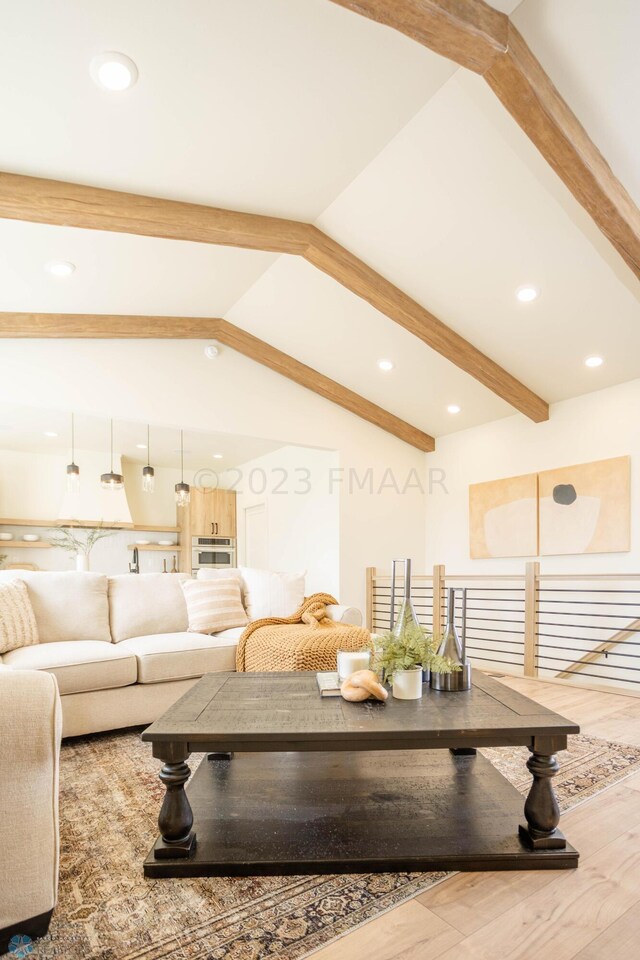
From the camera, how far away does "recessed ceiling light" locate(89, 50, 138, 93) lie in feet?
7.00

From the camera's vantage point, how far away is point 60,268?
364 cm

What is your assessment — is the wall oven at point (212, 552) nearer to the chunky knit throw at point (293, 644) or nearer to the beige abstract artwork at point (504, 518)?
the beige abstract artwork at point (504, 518)

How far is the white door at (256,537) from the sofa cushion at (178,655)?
407 centimetres

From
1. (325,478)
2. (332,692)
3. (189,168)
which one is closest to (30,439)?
(325,478)

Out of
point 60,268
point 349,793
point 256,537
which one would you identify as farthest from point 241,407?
point 349,793

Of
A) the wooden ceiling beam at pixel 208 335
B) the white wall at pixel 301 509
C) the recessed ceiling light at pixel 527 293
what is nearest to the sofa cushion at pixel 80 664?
the wooden ceiling beam at pixel 208 335

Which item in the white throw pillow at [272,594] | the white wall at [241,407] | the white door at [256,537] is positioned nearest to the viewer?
→ the white throw pillow at [272,594]

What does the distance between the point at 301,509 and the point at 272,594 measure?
8.96 ft

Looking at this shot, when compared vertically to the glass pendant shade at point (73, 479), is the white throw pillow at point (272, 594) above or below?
below

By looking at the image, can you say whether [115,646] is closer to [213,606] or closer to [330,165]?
[213,606]

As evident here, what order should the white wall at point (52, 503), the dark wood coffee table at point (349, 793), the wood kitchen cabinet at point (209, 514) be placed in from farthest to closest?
1. the wood kitchen cabinet at point (209, 514)
2. the white wall at point (52, 503)
3. the dark wood coffee table at point (349, 793)

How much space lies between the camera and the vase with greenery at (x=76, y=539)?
700 cm

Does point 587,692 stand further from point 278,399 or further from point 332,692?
point 278,399

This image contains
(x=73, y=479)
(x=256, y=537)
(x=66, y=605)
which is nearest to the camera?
(x=66, y=605)
